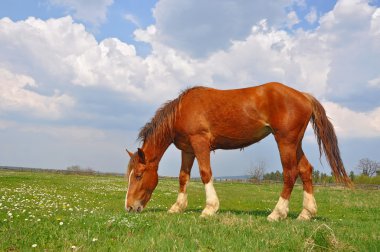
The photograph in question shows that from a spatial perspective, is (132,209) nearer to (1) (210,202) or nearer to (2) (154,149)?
(2) (154,149)

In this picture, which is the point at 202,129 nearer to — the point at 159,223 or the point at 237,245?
the point at 159,223

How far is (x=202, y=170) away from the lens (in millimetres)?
9680

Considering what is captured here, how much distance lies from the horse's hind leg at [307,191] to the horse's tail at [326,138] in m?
0.57

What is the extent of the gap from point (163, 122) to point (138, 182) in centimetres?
183

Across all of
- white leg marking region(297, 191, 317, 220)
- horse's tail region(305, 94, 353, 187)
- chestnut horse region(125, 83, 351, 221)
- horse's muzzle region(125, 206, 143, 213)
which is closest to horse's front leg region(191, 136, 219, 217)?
chestnut horse region(125, 83, 351, 221)

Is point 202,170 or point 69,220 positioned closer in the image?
point 69,220

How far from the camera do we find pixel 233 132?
9.90 metres

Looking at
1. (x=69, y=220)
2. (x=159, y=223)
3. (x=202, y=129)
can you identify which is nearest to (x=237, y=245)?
(x=159, y=223)

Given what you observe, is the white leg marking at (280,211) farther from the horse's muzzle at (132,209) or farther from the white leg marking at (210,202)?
the horse's muzzle at (132,209)

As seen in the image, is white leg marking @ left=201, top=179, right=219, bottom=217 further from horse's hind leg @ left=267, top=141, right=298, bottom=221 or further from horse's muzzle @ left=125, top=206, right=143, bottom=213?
horse's muzzle @ left=125, top=206, right=143, bottom=213

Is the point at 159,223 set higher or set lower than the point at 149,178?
lower

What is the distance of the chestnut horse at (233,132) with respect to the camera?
945 centimetres

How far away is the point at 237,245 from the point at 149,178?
5318mm

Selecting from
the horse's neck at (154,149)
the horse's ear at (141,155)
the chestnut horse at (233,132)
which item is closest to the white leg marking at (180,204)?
the chestnut horse at (233,132)
